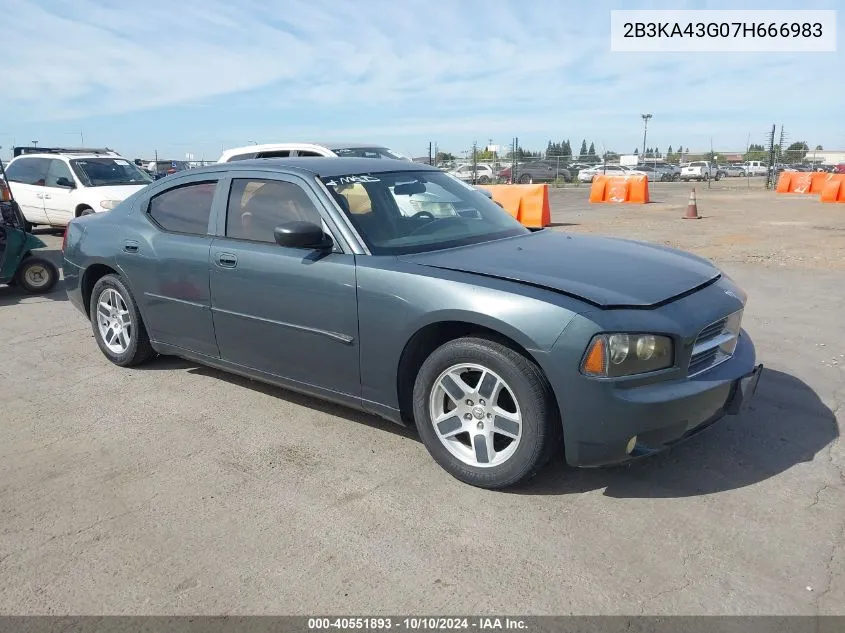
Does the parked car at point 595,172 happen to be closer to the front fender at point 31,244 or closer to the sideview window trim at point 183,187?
the front fender at point 31,244

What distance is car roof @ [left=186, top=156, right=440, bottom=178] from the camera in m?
4.28

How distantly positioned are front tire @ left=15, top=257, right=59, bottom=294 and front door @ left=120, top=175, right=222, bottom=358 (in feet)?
13.7

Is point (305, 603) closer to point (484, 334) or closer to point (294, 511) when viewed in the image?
point (294, 511)

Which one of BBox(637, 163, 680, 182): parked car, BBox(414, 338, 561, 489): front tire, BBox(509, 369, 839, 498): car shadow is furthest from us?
BBox(637, 163, 680, 182): parked car

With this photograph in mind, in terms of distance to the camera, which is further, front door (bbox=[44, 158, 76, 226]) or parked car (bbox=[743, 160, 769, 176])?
parked car (bbox=[743, 160, 769, 176])

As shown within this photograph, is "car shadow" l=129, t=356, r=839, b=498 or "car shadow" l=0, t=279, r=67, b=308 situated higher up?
"car shadow" l=129, t=356, r=839, b=498

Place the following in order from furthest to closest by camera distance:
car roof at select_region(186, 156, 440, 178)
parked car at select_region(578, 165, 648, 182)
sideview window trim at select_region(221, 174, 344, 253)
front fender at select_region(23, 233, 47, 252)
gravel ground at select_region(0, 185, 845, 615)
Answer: parked car at select_region(578, 165, 648, 182)
front fender at select_region(23, 233, 47, 252)
car roof at select_region(186, 156, 440, 178)
sideview window trim at select_region(221, 174, 344, 253)
gravel ground at select_region(0, 185, 845, 615)

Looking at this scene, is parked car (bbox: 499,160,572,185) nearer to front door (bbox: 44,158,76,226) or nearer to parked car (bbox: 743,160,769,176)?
parked car (bbox: 743,160,769,176)

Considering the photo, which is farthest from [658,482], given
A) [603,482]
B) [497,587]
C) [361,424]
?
[361,424]

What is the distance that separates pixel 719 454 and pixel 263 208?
3014mm

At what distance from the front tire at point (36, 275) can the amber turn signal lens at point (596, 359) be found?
7.74 m

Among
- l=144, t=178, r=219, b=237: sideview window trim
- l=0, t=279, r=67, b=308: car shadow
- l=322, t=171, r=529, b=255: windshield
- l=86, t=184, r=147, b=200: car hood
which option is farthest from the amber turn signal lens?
l=86, t=184, r=147, b=200: car hood

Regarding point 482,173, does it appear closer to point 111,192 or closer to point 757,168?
point 757,168

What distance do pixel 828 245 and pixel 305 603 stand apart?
11.8 metres
